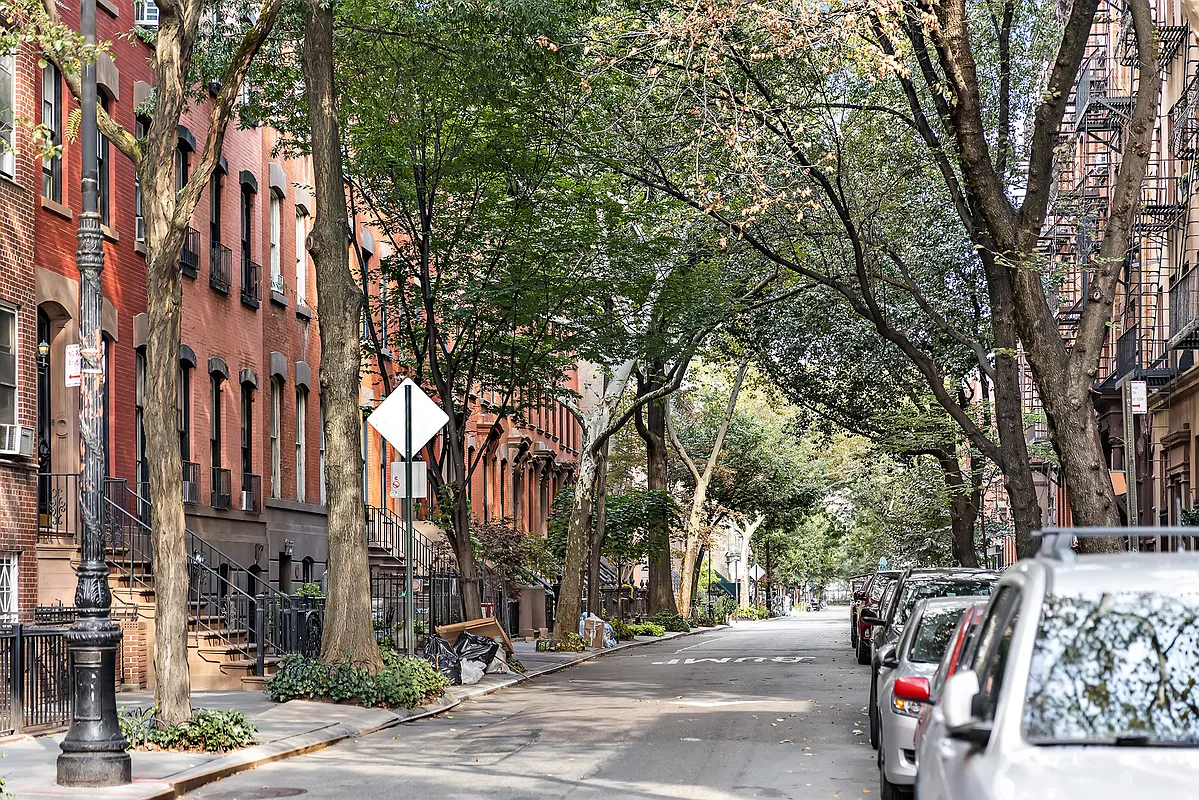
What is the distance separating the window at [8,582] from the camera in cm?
1827

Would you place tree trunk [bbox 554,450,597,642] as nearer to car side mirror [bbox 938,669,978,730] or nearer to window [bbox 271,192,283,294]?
window [bbox 271,192,283,294]

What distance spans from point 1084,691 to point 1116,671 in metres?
0.20

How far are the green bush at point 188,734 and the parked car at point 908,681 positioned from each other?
5920 mm

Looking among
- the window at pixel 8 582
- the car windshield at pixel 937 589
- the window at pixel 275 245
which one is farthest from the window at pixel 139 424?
the car windshield at pixel 937 589

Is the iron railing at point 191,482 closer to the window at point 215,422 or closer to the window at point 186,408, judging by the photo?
the window at point 186,408

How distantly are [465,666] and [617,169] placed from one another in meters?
8.29

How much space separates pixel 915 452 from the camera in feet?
124

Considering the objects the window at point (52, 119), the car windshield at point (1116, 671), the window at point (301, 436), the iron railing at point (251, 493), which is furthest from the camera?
the window at point (301, 436)

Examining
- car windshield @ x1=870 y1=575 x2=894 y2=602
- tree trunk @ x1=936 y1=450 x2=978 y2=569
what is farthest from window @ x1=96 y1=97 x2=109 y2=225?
tree trunk @ x1=936 y1=450 x2=978 y2=569

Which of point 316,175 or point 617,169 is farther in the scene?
point 617,169

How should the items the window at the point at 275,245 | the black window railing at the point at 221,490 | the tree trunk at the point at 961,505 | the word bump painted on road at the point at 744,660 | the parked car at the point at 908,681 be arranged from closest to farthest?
the parked car at the point at 908,681 → the black window railing at the point at 221,490 → the window at the point at 275,245 → the word bump painted on road at the point at 744,660 → the tree trunk at the point at 961,505

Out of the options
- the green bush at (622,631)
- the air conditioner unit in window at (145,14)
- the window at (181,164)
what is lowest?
the green bush at (622,631)

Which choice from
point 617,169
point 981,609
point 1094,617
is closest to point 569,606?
point 617,169

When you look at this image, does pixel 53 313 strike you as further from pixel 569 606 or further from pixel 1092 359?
pixel 569 606
